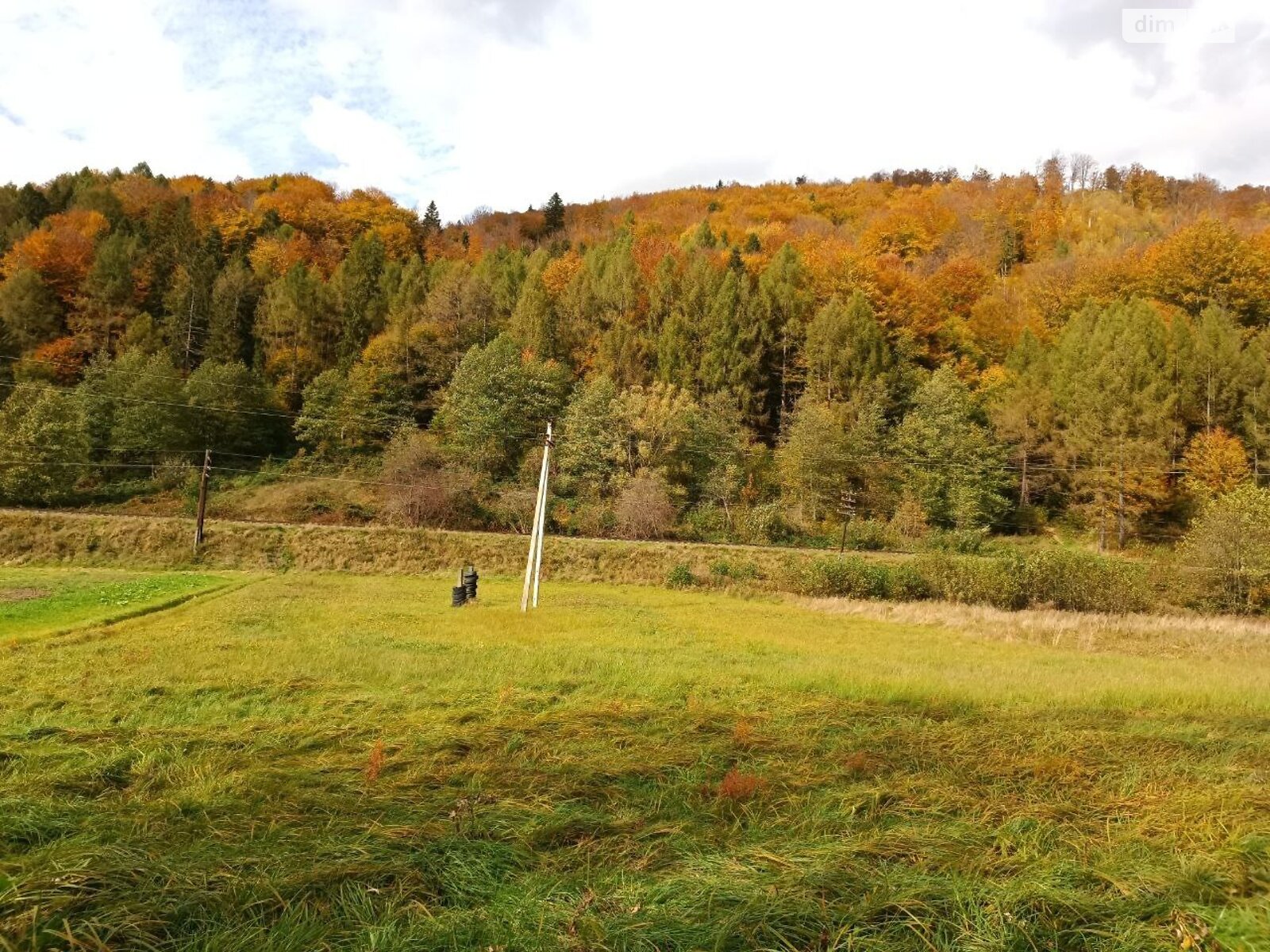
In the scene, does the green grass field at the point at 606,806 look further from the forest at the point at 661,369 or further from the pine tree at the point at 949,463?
the pine tree at the point at 949,463

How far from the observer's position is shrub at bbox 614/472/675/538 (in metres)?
41.4

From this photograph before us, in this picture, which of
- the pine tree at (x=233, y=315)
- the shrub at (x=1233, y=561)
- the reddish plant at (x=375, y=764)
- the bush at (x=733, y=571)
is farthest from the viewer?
the pine tree at (x=233, y=315)

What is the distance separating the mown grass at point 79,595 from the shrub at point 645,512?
22105 mm

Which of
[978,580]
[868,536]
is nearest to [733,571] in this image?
[978,580]

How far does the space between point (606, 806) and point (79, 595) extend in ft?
69.1

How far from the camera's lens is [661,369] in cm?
5316

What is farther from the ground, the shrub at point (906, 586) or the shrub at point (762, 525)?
the shrub at point (762, 525)

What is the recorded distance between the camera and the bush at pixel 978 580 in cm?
2873

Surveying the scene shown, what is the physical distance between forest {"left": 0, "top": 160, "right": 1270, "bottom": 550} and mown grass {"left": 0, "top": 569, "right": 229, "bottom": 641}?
17.0m

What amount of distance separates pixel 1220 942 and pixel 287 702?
29.1ft

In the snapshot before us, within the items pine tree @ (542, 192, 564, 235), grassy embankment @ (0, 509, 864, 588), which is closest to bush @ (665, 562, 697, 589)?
grassy embankment @ (0, 509, 864, 588)

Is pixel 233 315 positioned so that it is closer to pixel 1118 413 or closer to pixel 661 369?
pixel 661 369

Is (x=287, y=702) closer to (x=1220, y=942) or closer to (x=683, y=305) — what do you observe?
(x=1220, y=942)

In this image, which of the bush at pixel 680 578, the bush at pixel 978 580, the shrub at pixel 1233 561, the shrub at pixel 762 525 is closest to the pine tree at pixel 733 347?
the shrub at pixel 762 525
